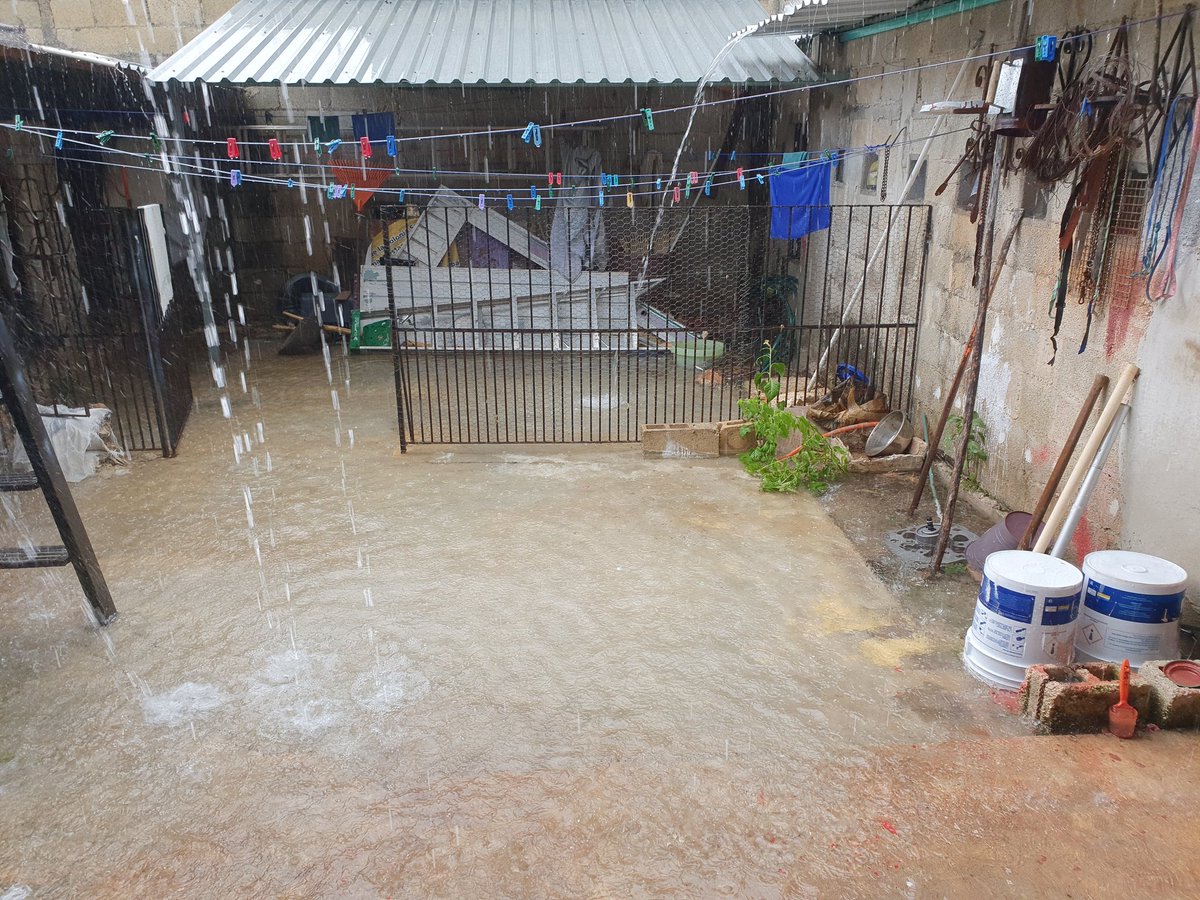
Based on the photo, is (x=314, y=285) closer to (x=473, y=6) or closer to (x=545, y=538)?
(x=473, y=6)

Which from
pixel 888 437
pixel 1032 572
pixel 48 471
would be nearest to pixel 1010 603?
pixel 1032 572

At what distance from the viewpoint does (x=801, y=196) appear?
31.1 feet

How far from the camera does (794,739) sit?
13.0 ft

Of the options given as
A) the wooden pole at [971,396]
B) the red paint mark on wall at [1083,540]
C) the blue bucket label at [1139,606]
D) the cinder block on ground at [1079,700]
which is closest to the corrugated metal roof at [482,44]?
the wooden pole at [971,396]

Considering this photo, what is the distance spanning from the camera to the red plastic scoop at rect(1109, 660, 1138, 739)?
374cm

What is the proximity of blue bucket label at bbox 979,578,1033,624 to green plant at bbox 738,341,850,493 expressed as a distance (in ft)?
8.99

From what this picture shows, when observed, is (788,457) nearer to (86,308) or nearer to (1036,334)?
(1036,334)

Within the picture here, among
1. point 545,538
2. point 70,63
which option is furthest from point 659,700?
point 70,63

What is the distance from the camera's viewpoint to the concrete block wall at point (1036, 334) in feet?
15.1

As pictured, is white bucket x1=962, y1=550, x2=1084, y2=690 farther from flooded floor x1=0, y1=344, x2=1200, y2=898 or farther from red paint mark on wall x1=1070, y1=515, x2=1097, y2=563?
red paint mark on wall x1=1070, y1=515, x2=1097, y2=563

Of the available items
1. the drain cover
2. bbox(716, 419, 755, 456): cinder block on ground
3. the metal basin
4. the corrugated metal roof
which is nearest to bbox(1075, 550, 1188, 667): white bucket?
the drain cover

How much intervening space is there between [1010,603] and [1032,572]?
22cm

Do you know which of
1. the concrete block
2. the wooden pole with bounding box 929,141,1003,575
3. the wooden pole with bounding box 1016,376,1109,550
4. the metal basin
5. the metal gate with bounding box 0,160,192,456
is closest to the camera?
the wooden pole with bounding box 1016,376,1109,550

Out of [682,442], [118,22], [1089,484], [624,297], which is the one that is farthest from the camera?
[118,22]
